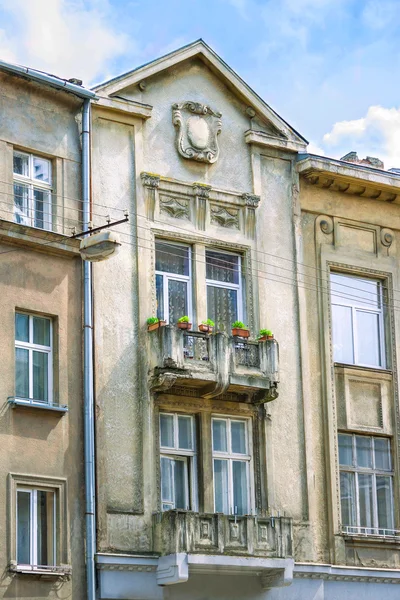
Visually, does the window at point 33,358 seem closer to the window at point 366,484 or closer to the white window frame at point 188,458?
the white window frame at point 188,458

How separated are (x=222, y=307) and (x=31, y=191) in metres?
4.87

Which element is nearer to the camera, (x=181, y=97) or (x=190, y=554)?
(x=190, y=554)

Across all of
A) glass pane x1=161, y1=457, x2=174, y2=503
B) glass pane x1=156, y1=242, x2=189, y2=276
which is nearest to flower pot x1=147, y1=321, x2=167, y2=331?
glass pane x1=156, y1=242, x2=189, y2=276

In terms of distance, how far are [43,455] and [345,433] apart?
756 cm

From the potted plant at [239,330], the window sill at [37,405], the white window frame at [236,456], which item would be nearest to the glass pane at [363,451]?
the white window frame at [236,456]

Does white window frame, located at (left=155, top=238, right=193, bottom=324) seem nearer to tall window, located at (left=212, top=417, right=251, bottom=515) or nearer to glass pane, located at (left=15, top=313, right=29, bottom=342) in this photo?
tall window, located at (left=212, top=417, right=251, bottom=515)

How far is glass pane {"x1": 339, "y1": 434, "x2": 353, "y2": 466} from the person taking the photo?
30.2 metres

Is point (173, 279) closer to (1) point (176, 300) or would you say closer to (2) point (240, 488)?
(1) point (176, 300)

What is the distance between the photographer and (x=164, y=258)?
1136 inches

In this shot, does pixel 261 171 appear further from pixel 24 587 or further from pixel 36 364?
pixel 24 587

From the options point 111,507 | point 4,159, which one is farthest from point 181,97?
point 111,507

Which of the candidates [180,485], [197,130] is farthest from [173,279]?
[180,485]

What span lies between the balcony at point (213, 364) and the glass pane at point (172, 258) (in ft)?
5.84

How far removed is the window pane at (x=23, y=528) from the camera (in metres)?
24.9
